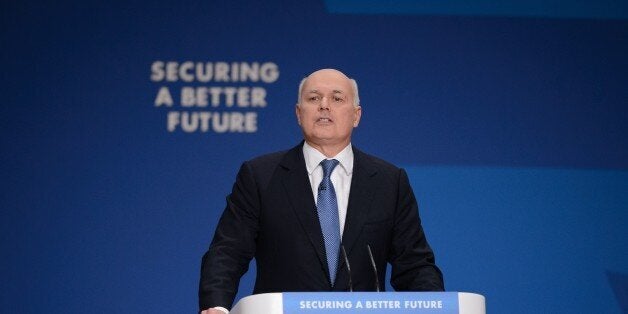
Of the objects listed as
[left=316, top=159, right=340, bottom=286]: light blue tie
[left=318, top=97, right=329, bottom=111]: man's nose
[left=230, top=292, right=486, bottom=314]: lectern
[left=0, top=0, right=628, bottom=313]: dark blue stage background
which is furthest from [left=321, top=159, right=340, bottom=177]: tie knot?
[left=0, top=0, right=628, bottom=313]: dark blue stage background

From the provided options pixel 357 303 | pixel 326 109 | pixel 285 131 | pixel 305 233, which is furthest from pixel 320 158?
pixel 285 131

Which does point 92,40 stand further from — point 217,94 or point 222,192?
point 222,192

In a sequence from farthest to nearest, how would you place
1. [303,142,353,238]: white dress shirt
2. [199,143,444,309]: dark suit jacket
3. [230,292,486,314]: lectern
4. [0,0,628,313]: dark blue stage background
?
[0,0,628,313]: dark blue stage background < [303,142,353,238]: white dress shirt < [199,143,444,309]: dark suit jacket < [230,292,486,314]: lectern

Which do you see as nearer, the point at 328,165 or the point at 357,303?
the point at 357,303

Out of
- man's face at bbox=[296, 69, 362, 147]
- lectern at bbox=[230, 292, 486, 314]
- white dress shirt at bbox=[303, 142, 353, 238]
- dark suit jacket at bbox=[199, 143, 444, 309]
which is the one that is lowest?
lectern at bbox=[230, 292, 486, 314]

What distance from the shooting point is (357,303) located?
199cm

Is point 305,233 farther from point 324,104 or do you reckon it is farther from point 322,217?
point 324,104

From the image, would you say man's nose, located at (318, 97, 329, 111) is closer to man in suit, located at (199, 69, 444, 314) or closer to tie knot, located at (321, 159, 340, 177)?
man in suit, located at (199, 69, 444, 314)

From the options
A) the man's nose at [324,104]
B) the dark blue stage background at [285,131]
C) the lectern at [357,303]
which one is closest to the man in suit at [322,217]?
the man's nose at [324,104]

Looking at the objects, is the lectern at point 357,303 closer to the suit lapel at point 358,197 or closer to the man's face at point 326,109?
the suit lapel at point 358,197

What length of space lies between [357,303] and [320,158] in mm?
846

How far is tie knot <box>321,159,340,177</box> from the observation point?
9.02 feet

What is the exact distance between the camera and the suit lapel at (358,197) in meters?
2.63

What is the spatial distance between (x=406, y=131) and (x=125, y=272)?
4.13 feet
